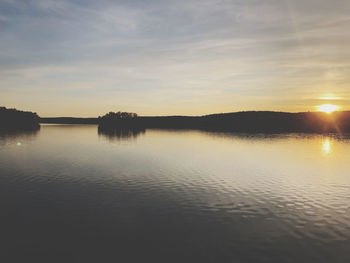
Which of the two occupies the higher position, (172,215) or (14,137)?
(14,137)

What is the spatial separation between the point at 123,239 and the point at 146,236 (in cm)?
189

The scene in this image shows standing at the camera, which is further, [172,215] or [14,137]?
[14,137]

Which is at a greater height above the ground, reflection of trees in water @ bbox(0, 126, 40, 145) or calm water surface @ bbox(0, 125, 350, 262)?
reflection of trees in water @ bbox(0, 126, 40, 145)

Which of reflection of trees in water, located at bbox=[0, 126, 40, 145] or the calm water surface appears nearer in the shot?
the calm water surface

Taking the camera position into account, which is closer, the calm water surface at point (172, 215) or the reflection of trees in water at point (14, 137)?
the calm water surface at point (172, 215)

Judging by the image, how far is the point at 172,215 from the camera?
2772cm

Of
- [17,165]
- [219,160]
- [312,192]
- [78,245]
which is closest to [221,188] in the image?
[312,192]

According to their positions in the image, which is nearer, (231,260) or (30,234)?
(231,260)

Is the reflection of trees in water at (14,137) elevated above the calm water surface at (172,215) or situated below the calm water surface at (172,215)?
above

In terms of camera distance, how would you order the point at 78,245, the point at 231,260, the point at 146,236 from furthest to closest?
1. the point at 146,236
2. the point at 78,245
3. the point at 231,260

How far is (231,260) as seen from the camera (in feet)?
62.7

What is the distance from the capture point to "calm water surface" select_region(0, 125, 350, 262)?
796 inches

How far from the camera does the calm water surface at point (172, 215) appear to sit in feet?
66.4

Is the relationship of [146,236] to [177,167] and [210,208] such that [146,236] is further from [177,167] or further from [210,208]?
[177,167]
